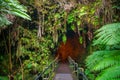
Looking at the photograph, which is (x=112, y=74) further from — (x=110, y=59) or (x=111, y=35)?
(x=111, y=35)

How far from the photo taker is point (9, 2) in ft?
8.59

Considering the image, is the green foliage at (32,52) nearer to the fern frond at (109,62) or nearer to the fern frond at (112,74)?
the fern frond at (109,62)

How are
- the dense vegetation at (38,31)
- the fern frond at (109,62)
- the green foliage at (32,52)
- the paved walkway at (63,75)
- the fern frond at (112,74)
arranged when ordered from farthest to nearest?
the green foliage at (32,52)
the dense vegetation at (38,31)
the paved walkway at (63,75)
the fern frond at (109,62)
the fern frond at (112,74)

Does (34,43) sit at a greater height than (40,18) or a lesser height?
lesser

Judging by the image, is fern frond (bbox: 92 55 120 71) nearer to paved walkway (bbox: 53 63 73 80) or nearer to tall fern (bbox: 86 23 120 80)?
tall fern (bbox: 86 23 120 80)

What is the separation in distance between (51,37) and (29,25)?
52.1 inches

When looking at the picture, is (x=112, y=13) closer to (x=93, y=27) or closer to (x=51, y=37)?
(x=93, y=27)

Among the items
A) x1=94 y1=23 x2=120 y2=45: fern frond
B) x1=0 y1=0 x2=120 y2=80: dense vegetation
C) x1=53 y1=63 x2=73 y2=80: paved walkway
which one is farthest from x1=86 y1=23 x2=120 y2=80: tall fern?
x1=53 y1=63 x2=73 y2=80: paved walkway

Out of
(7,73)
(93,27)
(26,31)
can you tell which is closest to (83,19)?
(93,27)

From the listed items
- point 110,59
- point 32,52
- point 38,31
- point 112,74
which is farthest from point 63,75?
point 112,74

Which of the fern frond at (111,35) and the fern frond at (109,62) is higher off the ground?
the fern frond at (111,35)

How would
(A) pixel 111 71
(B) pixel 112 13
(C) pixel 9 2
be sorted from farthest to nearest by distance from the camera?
(B) pixel 112 13
(A) pixel 111 71
(C) pixel 9 2


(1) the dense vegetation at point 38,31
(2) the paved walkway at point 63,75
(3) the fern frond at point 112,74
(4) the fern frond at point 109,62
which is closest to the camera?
(3) the fern frond at point 112,74

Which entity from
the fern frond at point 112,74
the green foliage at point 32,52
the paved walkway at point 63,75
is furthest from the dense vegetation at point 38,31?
the fern frond at point 112,74
